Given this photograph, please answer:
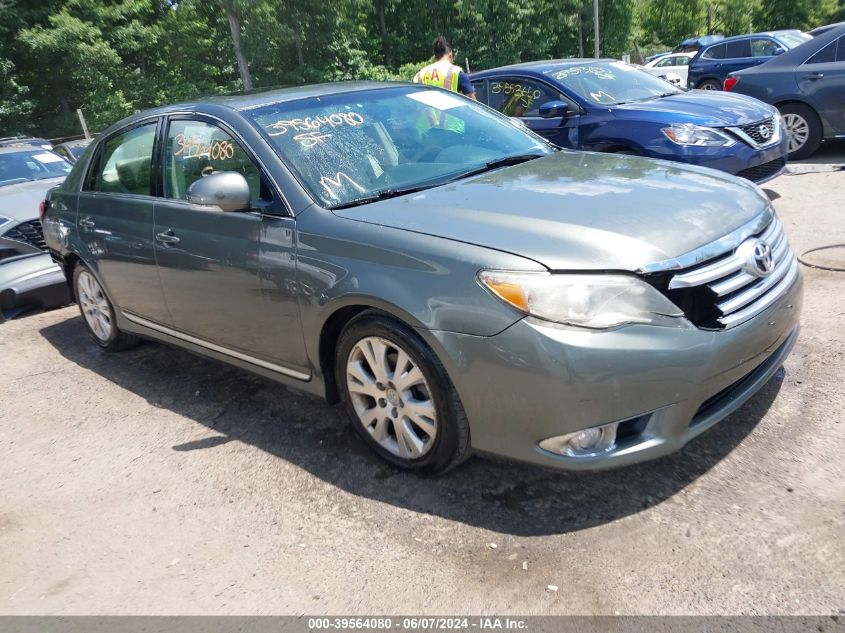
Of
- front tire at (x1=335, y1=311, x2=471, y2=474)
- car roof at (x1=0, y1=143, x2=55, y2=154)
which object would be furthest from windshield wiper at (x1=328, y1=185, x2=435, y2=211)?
car roof at (x1=0, y1=143, x2=55, y2=154)

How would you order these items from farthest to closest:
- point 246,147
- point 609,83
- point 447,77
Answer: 1. point 609,83
2. point 447,77
3. point 246,147

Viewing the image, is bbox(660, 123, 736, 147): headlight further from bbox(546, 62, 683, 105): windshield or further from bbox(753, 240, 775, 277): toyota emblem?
bbox(753, 240, 775, 277): toyota emblem

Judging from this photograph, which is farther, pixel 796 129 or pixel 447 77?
pixel 796 129

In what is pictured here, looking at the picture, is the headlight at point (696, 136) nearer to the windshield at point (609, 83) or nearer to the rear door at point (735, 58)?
the windshield at point (609, 83)

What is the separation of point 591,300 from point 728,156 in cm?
465

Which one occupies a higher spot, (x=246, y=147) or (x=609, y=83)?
(x=246, y=147)

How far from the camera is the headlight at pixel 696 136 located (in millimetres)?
6602

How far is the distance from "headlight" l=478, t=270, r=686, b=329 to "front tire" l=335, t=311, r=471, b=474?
18.5 inches

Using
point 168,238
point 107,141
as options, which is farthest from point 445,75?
point 168,238

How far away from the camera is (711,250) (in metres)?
2.80

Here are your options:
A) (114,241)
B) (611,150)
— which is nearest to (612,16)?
(611,150)

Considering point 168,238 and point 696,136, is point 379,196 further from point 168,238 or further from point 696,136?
point 696,136

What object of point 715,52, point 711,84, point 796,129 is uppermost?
point 715,52

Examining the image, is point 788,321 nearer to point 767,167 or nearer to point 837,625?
point 837,625
